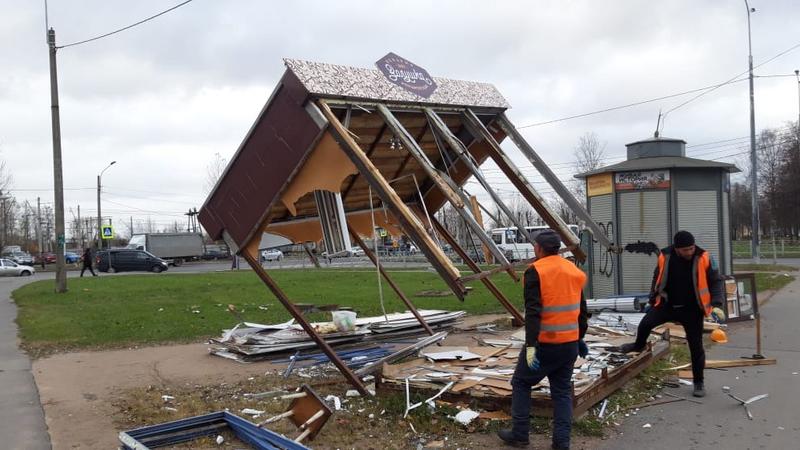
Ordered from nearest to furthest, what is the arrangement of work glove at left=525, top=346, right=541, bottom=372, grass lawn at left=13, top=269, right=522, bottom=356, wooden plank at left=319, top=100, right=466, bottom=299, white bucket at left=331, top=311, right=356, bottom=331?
work glove at left=525, top=346, right=541, bottom=372
wooden plank at left=319, top=100, right=466, bottom=299
white bucket at left=331, top=311, right=356, bottom=331
grass lawn at left=13, top=269, right=522, bottom=356

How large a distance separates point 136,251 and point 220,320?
30.8 metres

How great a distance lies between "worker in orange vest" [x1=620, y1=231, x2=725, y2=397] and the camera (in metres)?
6.31

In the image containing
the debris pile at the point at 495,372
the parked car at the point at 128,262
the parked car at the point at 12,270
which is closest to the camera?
the debris pile at the point at 495,372

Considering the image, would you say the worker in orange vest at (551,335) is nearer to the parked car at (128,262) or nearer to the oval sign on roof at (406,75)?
the oval sign on roof at (406,75)

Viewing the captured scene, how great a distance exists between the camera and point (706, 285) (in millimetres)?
6305

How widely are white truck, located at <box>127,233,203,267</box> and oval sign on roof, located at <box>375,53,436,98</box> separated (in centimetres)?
4918

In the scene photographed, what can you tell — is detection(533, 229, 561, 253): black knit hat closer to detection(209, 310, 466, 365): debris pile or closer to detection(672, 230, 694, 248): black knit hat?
detection(672, 230, 694, 248): black knit hat

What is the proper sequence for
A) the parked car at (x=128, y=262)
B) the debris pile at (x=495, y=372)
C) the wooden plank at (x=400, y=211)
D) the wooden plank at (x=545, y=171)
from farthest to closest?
the parked car at (x=128, y=262) → the wooden plank at (x=545, y=171) → the debris pile at (x=495, y=372) → the wooden plank at (x=400, y=211)

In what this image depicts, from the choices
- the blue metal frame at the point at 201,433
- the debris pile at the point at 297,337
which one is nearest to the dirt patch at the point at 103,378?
the debris pile at the point at 297,337

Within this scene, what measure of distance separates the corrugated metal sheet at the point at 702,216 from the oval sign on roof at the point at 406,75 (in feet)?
23.4

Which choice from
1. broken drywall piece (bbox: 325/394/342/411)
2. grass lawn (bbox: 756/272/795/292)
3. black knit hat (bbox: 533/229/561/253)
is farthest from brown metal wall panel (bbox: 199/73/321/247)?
grass lawn (bbox: 756/272/795/292)

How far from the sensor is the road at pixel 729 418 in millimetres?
5074

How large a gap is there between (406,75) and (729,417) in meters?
4.82

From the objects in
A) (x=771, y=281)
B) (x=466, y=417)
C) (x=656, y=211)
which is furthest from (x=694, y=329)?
(x=771, y=281)
